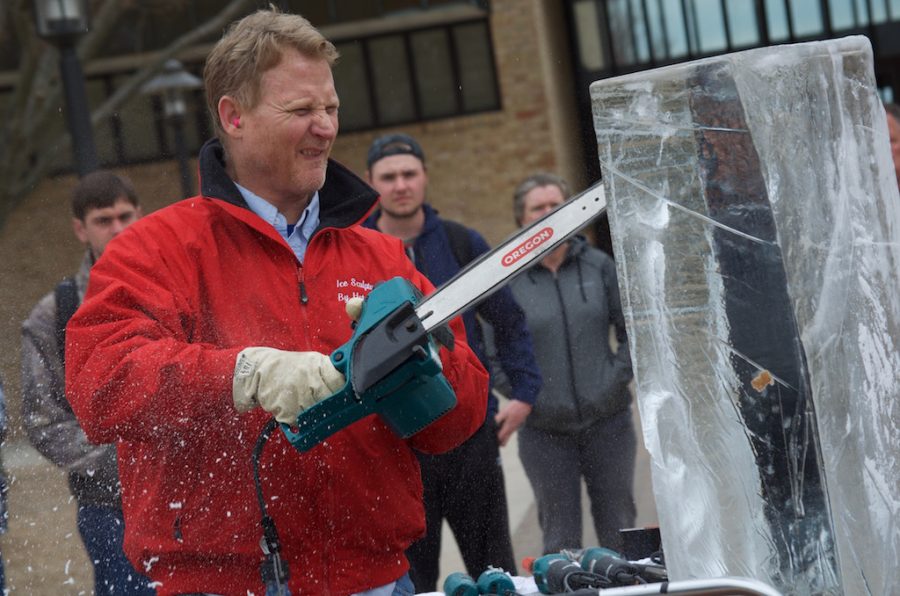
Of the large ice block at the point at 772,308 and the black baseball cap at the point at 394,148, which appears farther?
the black baseball cap at the point at 394,148

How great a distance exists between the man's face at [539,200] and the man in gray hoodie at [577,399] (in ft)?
0.75

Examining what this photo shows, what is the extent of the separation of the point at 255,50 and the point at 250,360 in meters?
0.69

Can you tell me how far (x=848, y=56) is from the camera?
200 cm

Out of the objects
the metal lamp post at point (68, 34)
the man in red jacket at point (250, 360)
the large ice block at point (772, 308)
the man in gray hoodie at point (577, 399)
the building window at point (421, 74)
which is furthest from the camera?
the building window at point (421, 74)

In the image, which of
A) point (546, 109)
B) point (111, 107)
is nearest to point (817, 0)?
point (546, 109)

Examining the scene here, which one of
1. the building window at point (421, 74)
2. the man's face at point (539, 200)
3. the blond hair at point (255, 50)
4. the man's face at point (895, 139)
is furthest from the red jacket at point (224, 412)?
the building window at point (421, 74)

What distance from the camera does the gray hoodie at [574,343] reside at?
4.60 meters

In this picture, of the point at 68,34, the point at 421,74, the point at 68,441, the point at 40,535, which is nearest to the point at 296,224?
the point at 68,441

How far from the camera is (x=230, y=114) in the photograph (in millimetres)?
2613

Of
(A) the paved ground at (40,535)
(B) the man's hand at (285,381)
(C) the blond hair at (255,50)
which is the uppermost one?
(C) the blond hair at (255,50)

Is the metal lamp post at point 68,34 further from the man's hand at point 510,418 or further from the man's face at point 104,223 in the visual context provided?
the man's hand at point 510,418

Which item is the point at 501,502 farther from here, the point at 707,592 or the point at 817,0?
the point at 817,0

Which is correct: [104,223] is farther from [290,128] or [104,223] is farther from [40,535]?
[290,128]

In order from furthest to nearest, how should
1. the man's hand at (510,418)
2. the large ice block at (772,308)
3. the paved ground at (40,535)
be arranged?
1. the man's hand at (510,418)
2. the paved ground at (40,535)
3. the large ice block at (772,308)
